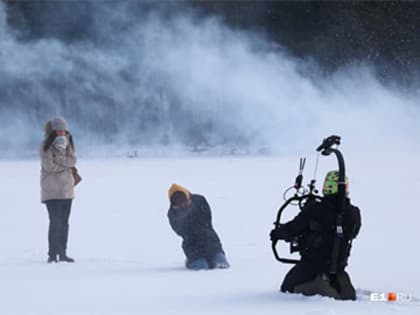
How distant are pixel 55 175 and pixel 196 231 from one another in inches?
63.9

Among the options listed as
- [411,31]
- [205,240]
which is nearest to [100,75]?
[411,31]

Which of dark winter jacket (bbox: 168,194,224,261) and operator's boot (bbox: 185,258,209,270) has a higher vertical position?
dark winter jacket (bbox: 168,194,224,261)

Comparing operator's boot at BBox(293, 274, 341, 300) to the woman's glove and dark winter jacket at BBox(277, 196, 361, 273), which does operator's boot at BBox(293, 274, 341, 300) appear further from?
the woman's glove

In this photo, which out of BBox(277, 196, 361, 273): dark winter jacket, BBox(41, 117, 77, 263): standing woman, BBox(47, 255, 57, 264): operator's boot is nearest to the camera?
BBox(277, 196, 361, 273): dark winter jacket

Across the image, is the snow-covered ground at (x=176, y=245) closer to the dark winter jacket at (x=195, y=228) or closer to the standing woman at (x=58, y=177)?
the dark winter jacket at (x=195, y=228)

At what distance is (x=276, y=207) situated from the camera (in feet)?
42.1

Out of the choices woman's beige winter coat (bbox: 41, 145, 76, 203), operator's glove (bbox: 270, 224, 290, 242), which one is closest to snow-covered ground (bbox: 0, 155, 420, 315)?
operator's glove (bbox: 270, 224, 290, 242)

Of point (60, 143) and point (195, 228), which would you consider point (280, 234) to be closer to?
point (195, 228)

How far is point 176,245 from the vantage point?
985 centimetres

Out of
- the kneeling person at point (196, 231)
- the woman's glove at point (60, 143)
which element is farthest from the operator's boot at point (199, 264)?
the woman's glove at point (60, 143)

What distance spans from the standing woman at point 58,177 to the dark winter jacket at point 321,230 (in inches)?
126

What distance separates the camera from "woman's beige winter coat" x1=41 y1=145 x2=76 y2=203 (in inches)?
327

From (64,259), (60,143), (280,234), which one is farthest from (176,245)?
(280,234)

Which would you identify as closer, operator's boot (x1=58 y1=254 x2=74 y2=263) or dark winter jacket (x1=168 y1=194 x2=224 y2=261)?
dark winter jacket (x1=168 y1=194 x2=224 y2=261)
